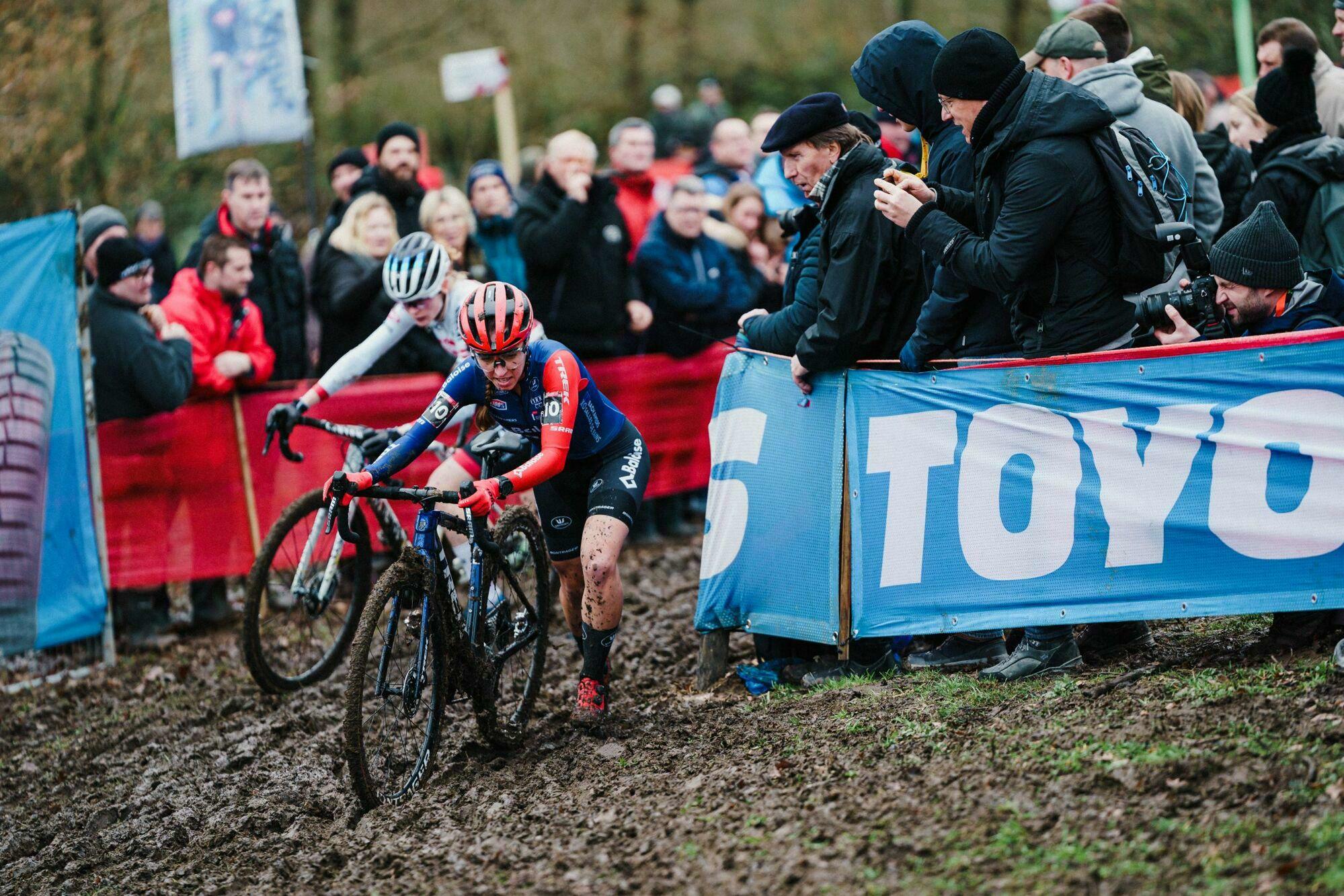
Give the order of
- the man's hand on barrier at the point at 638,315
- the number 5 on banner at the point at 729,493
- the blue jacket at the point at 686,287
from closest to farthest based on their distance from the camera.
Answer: the number 5 on banner at the point at 729,493, the man's hand on barrier at the point at 638,315, the blue jacket at the point at 686,287

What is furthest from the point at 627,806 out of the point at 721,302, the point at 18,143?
the point at 18,143

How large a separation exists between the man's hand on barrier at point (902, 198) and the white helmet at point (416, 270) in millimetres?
2847

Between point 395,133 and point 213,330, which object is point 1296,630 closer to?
point 213,330

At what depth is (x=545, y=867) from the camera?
503cm

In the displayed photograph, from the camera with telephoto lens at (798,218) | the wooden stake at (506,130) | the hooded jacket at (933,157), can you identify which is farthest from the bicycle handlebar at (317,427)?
the wooden stake at (506,130)

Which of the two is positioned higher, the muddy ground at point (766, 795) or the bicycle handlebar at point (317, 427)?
the bicycle handlebar at point (317, 427)

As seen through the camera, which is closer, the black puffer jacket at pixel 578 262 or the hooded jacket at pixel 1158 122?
the hooded jacket at pixel 1158 122

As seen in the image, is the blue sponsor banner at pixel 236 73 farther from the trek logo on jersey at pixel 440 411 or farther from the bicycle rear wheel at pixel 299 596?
the trek logo on jersey at pixel 440 411

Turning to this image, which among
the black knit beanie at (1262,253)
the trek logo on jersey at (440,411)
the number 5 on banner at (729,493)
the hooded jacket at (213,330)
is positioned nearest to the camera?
the black knit beanie at (1262,253)

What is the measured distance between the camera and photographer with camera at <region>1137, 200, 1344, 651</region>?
6020 mm

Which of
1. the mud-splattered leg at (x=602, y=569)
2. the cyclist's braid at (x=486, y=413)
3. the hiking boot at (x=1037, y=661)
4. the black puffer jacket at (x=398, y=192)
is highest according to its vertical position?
the black puffer jacket at (x=398, y=192)

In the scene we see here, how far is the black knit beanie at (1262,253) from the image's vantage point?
6.00m

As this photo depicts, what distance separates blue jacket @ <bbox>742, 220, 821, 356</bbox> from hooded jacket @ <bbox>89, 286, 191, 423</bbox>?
4167mm

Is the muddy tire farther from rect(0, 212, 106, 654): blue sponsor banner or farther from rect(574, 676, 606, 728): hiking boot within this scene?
rect(574, 676, 606, 728): hiking boot
